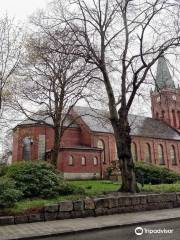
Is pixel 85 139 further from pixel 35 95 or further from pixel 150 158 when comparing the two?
pixel 35 95

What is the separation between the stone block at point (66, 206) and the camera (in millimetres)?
11352

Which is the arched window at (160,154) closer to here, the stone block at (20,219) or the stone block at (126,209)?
the stone block at (126,209)

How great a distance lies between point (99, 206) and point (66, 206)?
1.59 metres

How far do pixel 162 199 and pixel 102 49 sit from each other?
9.34 metres

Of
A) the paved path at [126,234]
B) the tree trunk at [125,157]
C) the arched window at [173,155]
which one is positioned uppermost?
the arched window at [173,155]

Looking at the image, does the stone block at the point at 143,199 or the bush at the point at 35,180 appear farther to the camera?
the stone block at the point at 143,199

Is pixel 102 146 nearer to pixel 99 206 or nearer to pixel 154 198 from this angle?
pixel 154 198

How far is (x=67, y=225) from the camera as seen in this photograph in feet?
32.2


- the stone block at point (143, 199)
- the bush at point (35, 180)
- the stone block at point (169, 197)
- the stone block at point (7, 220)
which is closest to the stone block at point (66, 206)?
the bush at point (35, 180)

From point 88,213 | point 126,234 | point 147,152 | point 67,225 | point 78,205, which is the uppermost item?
point 147,152

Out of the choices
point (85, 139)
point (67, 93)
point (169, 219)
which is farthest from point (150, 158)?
point (169, 219)

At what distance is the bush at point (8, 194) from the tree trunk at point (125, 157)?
609 cm

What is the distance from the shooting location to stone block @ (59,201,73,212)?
11.4m

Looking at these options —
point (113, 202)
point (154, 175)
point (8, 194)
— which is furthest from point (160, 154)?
point (8, 194)
